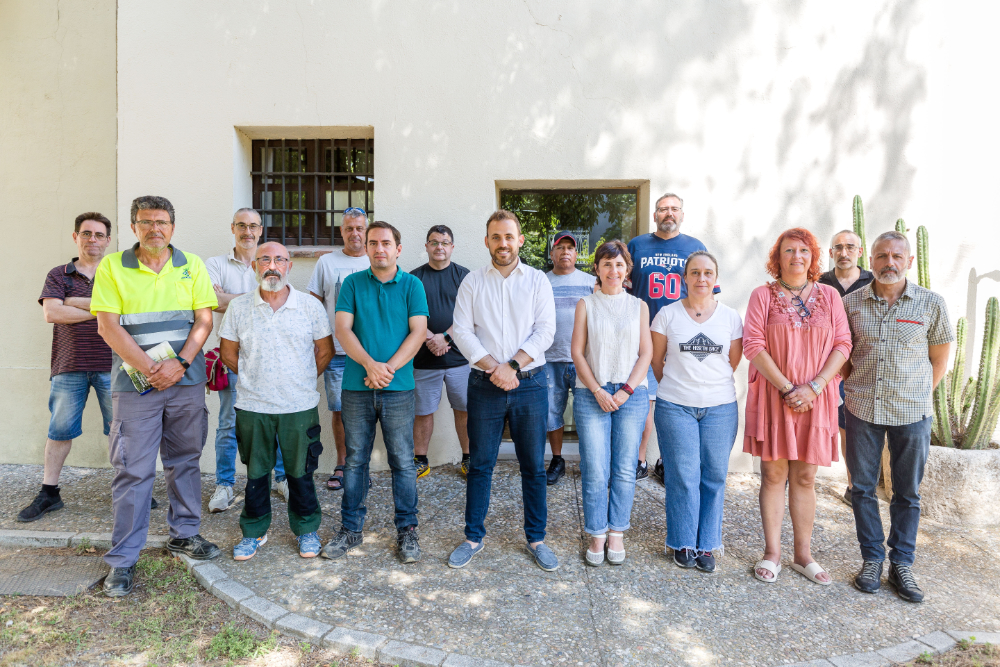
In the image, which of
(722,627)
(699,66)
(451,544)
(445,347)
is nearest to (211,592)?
(451,544)

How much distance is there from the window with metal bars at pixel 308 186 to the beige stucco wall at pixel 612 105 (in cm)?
33

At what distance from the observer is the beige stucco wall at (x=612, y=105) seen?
16.5 feet

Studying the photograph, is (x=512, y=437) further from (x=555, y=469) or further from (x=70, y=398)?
(x=70, y=398)

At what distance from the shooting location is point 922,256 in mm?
4527

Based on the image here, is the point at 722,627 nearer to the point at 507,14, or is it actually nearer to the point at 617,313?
the point at 617,313

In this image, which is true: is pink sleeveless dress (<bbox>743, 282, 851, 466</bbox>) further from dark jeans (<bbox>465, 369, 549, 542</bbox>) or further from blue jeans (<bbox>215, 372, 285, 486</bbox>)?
blue jeans (<bbox>215, 372, 285, 486</bbox>)

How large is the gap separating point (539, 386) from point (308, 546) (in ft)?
5.69

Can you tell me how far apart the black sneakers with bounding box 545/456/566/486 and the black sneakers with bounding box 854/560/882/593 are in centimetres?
216

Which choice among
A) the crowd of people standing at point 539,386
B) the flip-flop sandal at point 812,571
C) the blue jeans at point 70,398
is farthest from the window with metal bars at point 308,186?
the flip-flop sandal at point 812,571

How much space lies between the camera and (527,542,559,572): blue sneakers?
11.3ft

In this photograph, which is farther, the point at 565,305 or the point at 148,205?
the point at 565,305

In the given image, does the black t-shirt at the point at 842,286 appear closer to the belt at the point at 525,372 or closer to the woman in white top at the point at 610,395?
the woman in white top at the point at 610,395

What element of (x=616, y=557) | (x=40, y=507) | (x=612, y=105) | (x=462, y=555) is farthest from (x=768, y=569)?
(x=40, y=507)

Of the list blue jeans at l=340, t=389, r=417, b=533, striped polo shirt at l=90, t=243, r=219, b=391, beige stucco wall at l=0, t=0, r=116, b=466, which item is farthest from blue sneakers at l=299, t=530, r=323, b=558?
beige stucco wall at l=0, t=0, r=116, b=466
